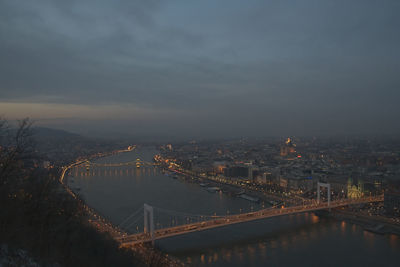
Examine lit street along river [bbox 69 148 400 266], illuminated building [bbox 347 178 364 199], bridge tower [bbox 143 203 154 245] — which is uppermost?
bridge tower [bbox 143 203 154 245]

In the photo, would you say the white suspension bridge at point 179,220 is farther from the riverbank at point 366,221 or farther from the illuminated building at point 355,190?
the illuminated building at point 355,190

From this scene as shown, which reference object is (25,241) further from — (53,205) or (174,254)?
(174,254)

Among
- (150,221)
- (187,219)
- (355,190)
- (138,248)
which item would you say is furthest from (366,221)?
(138,248)

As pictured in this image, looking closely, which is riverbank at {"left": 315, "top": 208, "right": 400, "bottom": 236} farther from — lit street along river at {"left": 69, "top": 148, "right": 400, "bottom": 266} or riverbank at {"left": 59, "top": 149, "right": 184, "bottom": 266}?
riverbank at {"left": 59, "top": 149, "right": 184, "bottom": 266}

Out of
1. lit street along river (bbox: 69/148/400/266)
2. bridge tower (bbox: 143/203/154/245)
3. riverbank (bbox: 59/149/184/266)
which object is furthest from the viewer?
bridge tower (bbox: 143/203/154/245)

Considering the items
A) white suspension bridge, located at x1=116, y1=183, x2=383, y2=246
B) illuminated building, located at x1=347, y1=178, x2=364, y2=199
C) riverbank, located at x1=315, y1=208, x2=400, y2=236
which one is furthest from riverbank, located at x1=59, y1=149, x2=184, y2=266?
illuminated building, located at x1=347, y1=178, x2=364, y2=199

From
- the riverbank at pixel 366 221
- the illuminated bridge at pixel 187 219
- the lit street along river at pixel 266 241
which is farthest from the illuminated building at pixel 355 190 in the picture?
the lit street along river at pixel 266 241

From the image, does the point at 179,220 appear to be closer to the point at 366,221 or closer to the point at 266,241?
the point at 266,241

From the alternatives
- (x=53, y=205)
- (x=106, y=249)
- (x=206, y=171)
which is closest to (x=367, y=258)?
(x=106, y=249)
